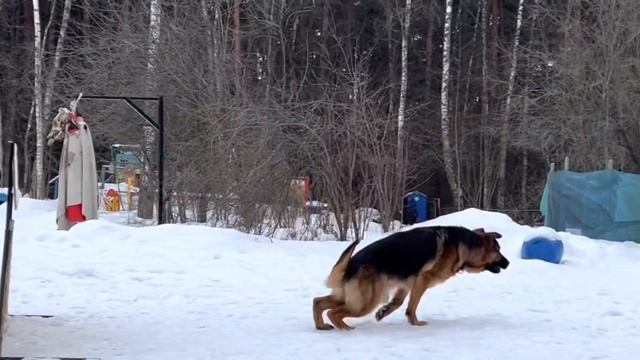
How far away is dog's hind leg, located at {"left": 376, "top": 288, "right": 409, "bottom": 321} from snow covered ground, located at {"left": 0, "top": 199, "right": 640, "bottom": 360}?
0.37ft

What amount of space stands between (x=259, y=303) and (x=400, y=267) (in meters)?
1.85

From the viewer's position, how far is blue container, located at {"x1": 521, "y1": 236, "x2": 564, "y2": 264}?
12023 mm

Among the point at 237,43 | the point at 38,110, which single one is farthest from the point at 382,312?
the point at 38,110

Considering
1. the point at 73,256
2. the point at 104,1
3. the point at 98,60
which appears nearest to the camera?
the point at 73,256

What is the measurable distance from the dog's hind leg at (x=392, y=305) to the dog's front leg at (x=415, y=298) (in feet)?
0.26

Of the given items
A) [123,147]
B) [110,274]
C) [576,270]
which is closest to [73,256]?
[110,274]

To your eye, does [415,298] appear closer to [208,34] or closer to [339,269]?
[339,269]

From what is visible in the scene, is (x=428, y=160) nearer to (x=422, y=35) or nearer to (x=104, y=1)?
(x=422, y=35)

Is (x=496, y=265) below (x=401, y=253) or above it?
below

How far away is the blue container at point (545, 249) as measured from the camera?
12.0 meters

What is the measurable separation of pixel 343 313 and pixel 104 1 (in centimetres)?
1806

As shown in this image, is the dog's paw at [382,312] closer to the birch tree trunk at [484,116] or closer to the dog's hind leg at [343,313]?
the dog's hind leg at [343,313]

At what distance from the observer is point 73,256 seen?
36.9 ft

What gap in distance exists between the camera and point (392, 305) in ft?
24.3
